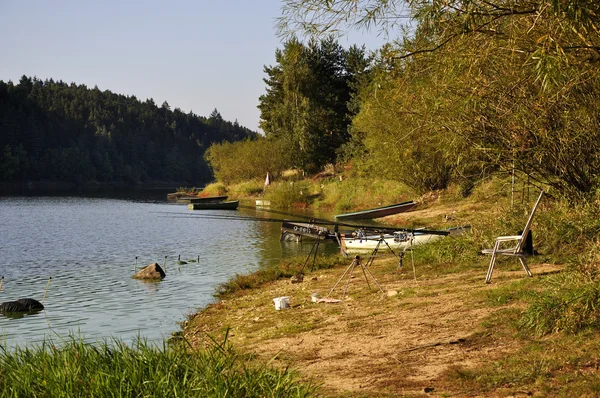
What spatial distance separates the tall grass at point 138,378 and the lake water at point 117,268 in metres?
1.30

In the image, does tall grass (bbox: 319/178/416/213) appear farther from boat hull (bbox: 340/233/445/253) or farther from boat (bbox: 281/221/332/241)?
boat hull (bbox: 340/233/445/253)

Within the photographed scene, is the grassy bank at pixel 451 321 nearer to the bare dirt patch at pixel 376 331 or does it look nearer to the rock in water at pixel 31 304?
the bare dirt patch at pixel 376 331

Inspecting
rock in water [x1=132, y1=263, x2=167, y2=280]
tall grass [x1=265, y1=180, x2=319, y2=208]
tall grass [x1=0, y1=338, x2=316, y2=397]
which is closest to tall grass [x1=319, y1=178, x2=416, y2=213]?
tall grass [x1=265, y1=180, x2=319, y2=208]

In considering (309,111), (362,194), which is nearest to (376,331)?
(362,194)

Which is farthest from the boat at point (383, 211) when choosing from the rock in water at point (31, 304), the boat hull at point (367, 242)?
the rock in water at point (31, 304)

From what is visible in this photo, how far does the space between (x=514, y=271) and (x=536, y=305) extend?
4732 millimetres

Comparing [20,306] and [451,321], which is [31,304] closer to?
[20,306]

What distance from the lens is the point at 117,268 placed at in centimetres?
2423

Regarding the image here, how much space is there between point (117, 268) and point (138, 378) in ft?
61.9

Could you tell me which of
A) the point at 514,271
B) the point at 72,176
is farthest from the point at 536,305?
the point at 72,176

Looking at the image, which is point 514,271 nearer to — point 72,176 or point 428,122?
Answer: point 428,122

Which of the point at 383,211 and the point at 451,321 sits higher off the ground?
the point at 451,321

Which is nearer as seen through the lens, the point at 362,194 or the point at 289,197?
the point at 362,194

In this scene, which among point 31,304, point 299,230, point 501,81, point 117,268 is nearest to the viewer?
point 501,81
